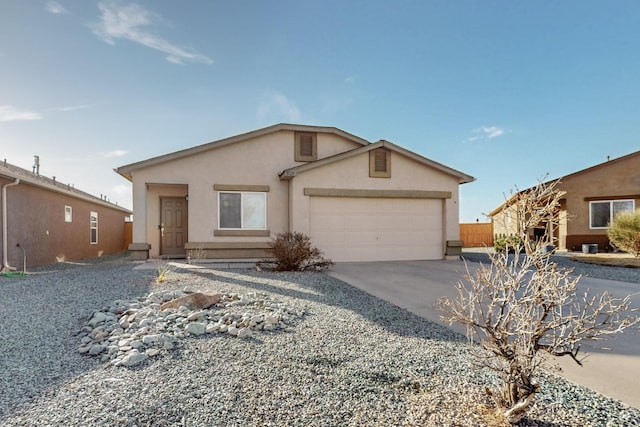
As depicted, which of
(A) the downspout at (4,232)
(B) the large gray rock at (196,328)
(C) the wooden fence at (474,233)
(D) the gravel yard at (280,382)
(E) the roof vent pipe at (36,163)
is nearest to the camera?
(D) the gravel yard at (280,382)

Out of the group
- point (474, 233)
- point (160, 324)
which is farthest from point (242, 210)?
point (474, 233)

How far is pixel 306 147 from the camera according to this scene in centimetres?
1266

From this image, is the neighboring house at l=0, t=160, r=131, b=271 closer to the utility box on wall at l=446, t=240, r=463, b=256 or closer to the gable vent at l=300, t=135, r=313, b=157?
the gable vent at l=300, t=135, r=313, b=157

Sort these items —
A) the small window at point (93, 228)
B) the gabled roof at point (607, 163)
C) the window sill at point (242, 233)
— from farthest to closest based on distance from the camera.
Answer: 1. the small window at point (93, 228)
2. the gabled roof at point (607, 163)
3. the window sill at point (242, 233)

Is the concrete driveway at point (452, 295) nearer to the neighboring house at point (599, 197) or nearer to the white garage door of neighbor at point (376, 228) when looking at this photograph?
the white garage door of neighbor at point (376, 228)

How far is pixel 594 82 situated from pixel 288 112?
11.2 metres

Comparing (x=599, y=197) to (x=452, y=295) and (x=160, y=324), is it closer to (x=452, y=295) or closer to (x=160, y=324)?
(x=452, y=295)

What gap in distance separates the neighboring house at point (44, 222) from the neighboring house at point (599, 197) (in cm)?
1982

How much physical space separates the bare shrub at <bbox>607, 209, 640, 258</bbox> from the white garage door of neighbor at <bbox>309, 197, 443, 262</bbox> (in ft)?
22.5

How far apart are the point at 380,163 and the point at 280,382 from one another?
399 inches

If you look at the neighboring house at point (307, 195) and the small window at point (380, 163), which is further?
the small window at point (380, 163)

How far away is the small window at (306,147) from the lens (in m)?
12.5

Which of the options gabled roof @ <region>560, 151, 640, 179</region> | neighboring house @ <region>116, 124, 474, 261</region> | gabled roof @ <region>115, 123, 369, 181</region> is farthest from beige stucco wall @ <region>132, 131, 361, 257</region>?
gabled roof @ <region>560, 151, 640, 179</region>

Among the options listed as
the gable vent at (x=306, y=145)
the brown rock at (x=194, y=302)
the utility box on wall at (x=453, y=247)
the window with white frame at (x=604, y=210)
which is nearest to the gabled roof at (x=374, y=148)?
the gable vent at (x=306, y=145)
